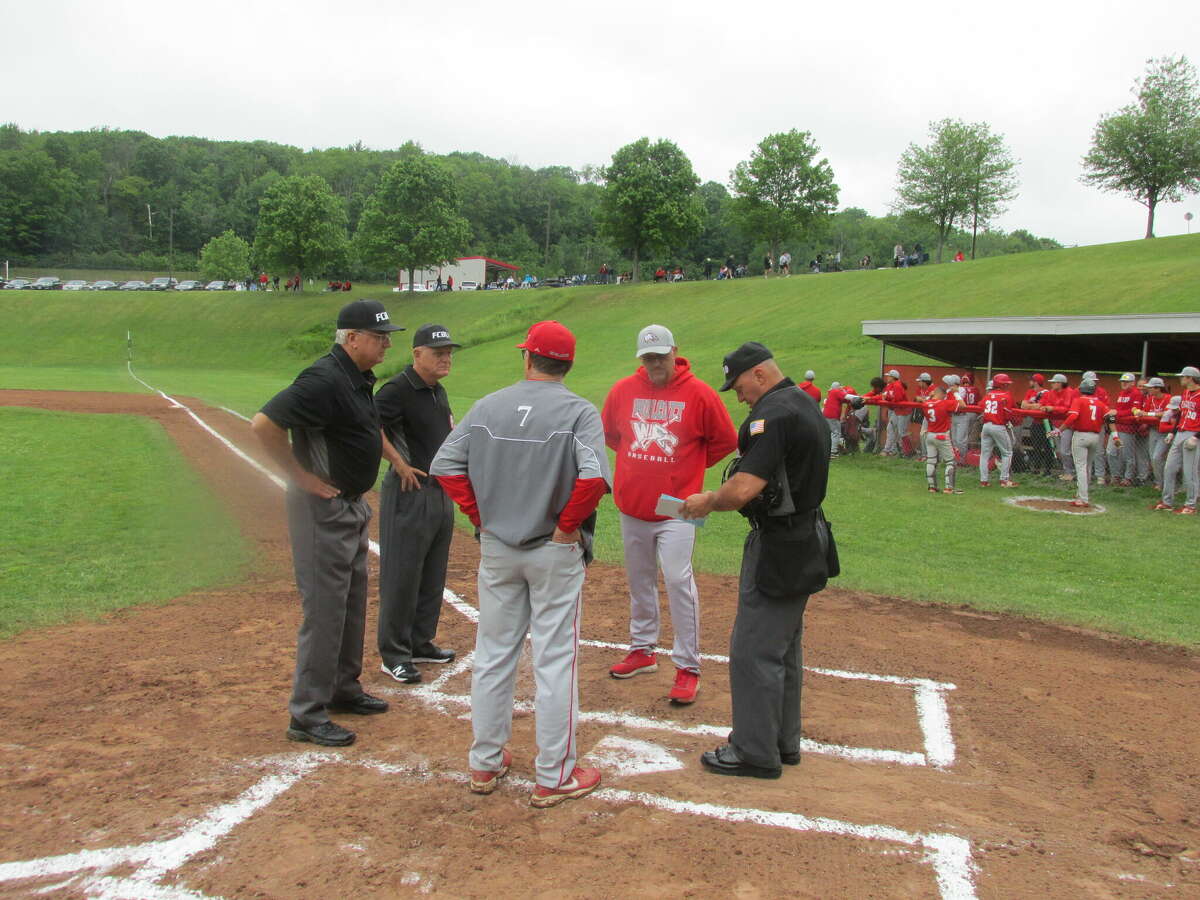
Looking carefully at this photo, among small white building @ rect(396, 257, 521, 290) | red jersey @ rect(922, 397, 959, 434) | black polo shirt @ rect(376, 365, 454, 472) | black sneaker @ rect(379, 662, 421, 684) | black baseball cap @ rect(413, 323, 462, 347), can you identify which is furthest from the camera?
small white building @ rect(396, 257, 521, 290)

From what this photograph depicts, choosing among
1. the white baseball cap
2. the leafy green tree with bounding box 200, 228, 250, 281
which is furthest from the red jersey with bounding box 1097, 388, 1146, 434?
the leafy green tree with bounding box 200, 228, 250, 281

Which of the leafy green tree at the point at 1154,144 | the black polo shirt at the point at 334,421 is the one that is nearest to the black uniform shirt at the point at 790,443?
the black polo shirt at the point at 334,421

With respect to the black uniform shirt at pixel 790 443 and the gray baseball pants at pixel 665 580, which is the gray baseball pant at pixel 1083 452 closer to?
the gray baseball pants at pixel 665 580

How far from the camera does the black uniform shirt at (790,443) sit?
3877mm

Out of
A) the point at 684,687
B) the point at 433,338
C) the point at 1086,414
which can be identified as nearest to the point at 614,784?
the point at 684,687

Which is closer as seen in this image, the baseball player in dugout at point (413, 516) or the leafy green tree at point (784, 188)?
the baseball player in dugout at point (413, 516)

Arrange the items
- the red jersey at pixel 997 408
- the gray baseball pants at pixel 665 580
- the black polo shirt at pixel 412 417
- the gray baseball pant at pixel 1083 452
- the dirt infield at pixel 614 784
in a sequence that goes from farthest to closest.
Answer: the red jersey at pixel 997 408
the gray baseball pant at pixel 1083 452
the black polo shirt at pixel 412 417
the gray baseball pants at pixel 665 580
the dirt infield at pixel 614 784

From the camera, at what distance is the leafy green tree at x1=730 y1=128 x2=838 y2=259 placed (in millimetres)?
59469

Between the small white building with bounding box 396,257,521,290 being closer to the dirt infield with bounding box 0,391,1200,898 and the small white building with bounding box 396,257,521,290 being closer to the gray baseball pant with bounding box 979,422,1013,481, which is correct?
the gray baseball pant with bounding box 979,422,1013,481

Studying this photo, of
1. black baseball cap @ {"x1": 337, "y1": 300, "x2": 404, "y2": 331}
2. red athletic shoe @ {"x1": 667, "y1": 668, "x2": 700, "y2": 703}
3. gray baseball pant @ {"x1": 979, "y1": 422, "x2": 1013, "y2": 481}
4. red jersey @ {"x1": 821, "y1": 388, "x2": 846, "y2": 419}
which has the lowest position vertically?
red athletic shoe @ {"x1": 667, "y1": 668, "x2": 700, "y2": 703}

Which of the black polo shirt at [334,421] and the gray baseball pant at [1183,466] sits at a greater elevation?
the black polo shirt at [334,421]

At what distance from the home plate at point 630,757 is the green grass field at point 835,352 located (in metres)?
4.05

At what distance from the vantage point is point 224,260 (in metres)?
86.6

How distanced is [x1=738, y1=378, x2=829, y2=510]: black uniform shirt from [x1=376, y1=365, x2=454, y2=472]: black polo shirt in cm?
235
